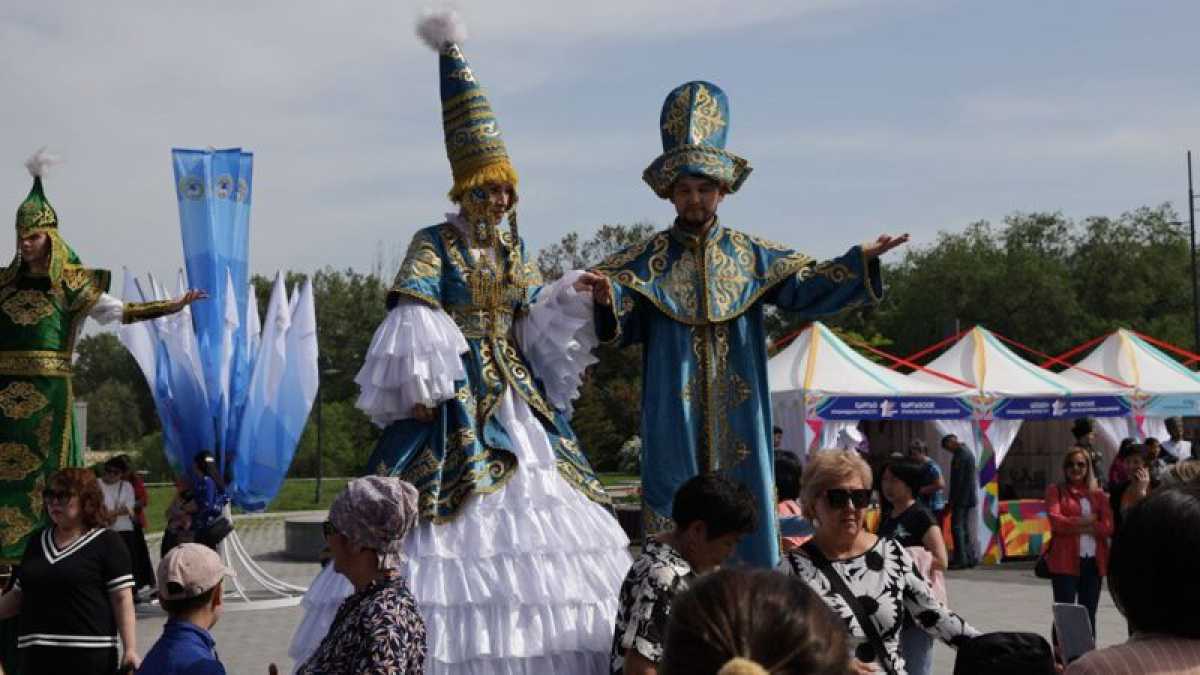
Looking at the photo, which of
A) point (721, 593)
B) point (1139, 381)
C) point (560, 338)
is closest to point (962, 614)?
point (560, 338)

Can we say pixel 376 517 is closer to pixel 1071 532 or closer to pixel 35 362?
pixel 35 362

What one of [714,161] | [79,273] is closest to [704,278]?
[714,161]

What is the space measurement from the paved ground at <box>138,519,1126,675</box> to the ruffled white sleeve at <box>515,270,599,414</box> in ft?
11.8

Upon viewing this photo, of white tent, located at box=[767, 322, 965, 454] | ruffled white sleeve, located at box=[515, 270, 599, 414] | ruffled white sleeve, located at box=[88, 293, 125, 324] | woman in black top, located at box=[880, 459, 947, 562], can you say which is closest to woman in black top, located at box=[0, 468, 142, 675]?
ruffled white sleeve, located at box=[515, 270, 599, 414]

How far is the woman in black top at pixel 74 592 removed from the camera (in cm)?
511

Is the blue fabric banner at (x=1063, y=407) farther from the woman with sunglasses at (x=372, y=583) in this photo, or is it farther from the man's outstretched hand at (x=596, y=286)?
the woman with sunglasses at (x=372, y=583)

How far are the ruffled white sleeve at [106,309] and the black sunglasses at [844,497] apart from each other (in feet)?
17.5

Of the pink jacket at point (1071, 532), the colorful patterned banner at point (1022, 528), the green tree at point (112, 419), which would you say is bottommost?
the colorful patterned banner at point (1022, 528)

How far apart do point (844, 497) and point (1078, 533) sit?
5.34 meters

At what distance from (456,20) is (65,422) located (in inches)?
137

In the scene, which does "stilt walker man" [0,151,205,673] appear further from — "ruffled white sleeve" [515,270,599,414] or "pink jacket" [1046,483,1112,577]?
"pink jacket" [1046,483,1112,577]

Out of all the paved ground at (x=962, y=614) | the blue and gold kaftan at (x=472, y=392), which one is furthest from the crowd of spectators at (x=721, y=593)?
the paved ground at (x=962, y=614)

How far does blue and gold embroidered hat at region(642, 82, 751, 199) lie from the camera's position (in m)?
5.92

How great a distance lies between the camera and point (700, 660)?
184 cm
